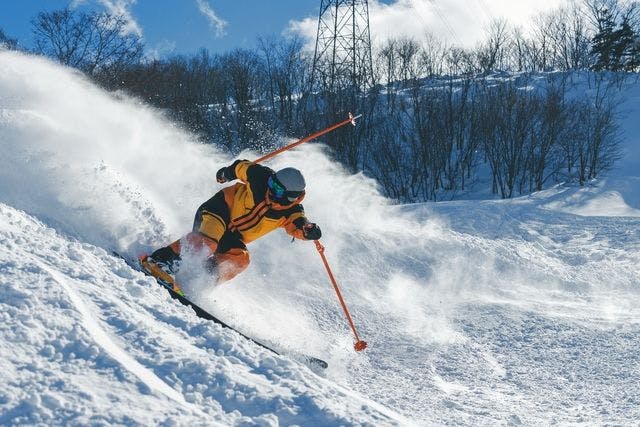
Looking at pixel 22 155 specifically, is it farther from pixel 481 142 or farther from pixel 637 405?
pixel 481 142

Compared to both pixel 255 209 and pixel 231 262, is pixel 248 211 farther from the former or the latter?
pixel 231 262

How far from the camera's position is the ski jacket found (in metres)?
5.30

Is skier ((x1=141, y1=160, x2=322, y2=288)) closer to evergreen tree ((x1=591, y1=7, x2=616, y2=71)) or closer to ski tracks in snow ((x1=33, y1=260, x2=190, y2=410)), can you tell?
ski tracks in snow ((x1=33, y1=260, x2=190, y2=410))

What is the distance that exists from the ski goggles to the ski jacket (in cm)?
7

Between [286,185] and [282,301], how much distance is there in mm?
1258

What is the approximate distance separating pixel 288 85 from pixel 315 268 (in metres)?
Answer: 31.6

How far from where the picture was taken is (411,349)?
16.7 ft

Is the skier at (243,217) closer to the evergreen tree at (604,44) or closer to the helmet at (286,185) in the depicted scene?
the helmet at (286,185)

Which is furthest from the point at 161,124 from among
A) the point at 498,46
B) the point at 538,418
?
the point at 498,46

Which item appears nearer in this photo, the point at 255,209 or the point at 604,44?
the point at 255,209

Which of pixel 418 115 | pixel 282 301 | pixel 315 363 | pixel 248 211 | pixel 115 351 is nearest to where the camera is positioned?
pixel 115 351

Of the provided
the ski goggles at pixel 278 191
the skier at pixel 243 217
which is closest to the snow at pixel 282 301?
the skier at pixel 243 217

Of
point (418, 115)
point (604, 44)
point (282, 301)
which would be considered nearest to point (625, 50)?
point (604, 44)

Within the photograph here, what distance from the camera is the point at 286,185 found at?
17.0 feet
